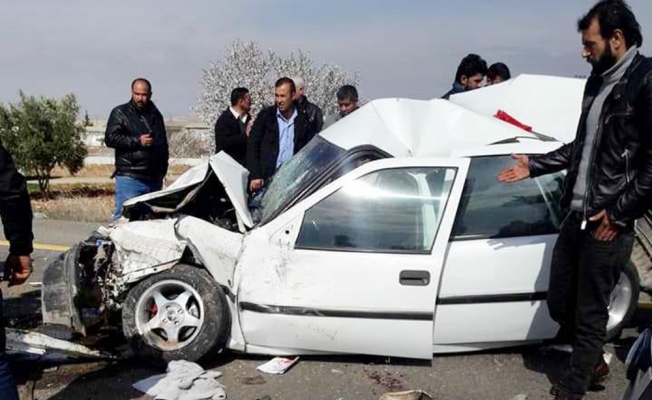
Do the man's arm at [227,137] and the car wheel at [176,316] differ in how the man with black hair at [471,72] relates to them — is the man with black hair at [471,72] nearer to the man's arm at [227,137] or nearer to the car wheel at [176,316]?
the man's arm at [227,137]

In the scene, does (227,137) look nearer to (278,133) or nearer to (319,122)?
(278,133)

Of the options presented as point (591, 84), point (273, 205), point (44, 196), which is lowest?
point (44, 196)

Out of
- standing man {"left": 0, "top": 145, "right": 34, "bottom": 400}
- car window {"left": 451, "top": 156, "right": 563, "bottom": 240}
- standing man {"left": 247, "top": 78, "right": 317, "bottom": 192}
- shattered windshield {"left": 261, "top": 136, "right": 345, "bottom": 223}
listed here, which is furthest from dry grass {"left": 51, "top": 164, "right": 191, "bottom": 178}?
standing man {"left": 0, "top": 145, "right": 34, "bottom": 400}

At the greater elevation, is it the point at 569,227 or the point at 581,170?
the point at 581,170

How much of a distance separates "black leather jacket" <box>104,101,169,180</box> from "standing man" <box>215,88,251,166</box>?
0.64m

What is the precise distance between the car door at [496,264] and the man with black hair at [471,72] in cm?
321

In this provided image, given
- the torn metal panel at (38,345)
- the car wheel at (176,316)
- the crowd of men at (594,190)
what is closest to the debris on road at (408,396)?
the crowd of men at (594,190)

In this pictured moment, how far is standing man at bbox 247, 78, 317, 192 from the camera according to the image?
6.15 m

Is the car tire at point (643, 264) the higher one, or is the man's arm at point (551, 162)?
the man's arm at point (551, 162)

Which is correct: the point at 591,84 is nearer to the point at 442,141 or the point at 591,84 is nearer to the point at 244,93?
the point at 442,141

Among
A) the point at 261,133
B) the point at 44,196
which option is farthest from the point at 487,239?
the point at 44,196

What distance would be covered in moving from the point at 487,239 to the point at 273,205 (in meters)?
1.40

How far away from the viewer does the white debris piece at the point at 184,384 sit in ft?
12.0

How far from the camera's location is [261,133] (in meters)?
6.25
